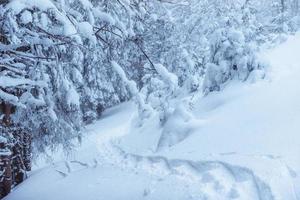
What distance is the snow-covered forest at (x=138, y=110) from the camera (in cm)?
528

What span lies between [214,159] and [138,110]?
5.44ft

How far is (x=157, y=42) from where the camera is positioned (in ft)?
79.2

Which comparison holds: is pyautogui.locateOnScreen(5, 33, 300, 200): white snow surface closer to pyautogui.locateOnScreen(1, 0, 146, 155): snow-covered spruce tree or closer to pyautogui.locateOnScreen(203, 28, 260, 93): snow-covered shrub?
pyautogui.locateOnScreen(203, 28, 260, 93): snow-covered shrub

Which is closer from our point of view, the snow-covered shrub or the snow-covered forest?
the snow-covered forest

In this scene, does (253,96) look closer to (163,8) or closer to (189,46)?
(163,8)

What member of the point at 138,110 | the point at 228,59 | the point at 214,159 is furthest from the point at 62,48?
the point at 228,59

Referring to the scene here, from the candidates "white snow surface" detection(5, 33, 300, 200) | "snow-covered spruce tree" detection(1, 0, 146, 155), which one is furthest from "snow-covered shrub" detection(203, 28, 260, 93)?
"snow-covered spruce tree" detection(1, 0, 146, 155)

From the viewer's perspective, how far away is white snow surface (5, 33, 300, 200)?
21.4 feet

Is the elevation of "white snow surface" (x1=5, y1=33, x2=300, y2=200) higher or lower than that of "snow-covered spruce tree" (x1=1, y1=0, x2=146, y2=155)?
lower

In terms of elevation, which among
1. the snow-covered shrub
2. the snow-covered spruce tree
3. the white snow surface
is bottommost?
the white snow surface

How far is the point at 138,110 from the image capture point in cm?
679

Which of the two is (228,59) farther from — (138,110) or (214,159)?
(138,110)

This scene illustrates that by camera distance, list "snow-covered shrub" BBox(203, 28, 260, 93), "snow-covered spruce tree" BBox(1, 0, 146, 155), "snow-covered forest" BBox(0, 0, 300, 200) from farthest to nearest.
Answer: "snow-covered shrub" BBox(203, 28, 260, 93) → "snow-covered forest" BBox(0, 0, 300, 200) → "snow-covered spruce tree" BBox(1, 0, 146, 155)

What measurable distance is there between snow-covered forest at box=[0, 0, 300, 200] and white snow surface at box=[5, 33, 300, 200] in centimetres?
3
